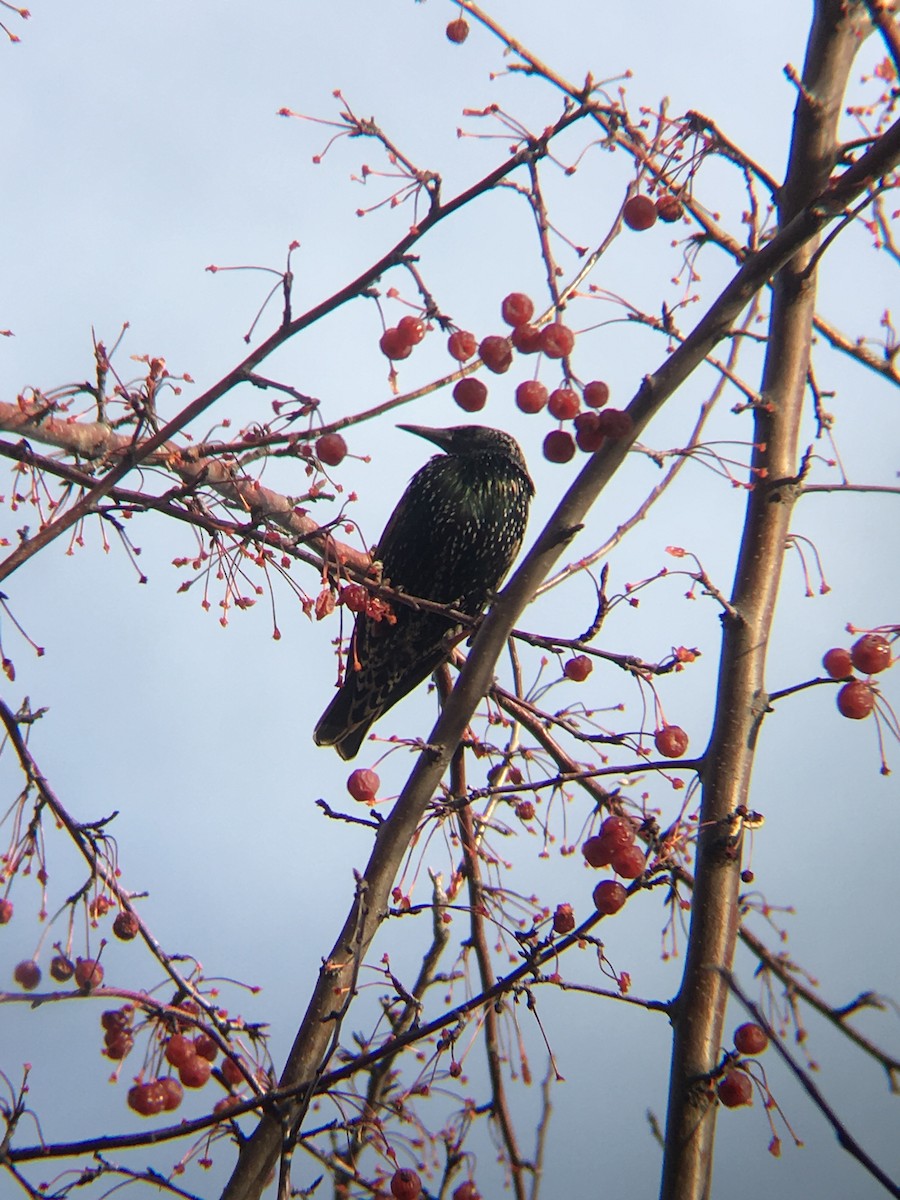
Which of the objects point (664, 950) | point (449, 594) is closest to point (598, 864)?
point (664, 950)

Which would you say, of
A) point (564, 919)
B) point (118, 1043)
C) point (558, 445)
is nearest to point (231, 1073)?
point (118, 1043)

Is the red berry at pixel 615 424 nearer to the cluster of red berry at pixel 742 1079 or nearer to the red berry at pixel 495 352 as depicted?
the red berry at pixel 495 352

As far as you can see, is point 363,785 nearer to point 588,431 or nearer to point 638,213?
point 588,431

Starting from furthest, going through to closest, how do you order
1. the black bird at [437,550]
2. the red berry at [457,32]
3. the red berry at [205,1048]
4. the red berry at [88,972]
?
the black bird at [437,550] → the red berry at [457,32] → the red berry at [205,1048] → the red berry at [88,972]

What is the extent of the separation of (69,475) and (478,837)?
1114mm

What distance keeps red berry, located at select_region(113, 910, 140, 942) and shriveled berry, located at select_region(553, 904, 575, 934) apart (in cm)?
62

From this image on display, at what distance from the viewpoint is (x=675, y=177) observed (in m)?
1.84

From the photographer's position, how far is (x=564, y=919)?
170 centimetres

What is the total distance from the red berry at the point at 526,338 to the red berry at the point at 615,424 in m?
0.17

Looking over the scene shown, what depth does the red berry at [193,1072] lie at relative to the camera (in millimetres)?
1740

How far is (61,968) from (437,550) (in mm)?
1618

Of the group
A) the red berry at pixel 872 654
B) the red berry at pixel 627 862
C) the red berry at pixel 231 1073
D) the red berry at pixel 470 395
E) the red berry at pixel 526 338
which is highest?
the red berry at pixel 470 395

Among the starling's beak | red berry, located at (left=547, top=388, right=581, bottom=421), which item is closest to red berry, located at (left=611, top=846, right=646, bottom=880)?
red berry, located at (left=547, top=388, right=581, bottom=421)

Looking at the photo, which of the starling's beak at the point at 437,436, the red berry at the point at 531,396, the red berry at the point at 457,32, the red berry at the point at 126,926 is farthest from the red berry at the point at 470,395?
the starling's beak at the point at 437,436
